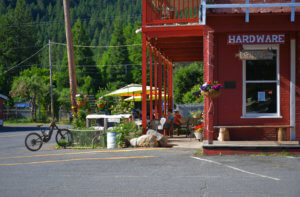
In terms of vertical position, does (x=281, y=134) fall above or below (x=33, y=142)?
above

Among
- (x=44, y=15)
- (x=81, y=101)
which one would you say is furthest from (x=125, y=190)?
(x=44, y=15)

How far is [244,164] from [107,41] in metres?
99.9

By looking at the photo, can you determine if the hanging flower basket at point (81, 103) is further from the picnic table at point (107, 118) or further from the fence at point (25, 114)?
the fence at point (25, 114)

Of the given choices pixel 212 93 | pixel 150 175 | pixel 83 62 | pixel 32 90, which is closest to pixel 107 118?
pixel 212 93

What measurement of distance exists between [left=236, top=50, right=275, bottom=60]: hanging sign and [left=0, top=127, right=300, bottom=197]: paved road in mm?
2840

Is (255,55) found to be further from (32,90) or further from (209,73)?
(32,90)

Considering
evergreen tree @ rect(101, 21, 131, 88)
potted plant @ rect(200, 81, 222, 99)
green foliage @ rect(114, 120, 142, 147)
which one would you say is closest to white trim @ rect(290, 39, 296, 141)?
potted plant @ rect(200, 81, 222, 99)

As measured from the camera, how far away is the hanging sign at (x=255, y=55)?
11.3m

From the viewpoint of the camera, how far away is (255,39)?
11.4m

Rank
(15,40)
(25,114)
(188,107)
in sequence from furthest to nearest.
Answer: (15,40) < (25,114) < (188,107)

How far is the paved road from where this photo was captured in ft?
23.6

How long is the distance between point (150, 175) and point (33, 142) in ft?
23.1

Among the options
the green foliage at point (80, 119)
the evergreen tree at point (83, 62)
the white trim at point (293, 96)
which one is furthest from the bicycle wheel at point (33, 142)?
the evergreen tree at point (83, 62)

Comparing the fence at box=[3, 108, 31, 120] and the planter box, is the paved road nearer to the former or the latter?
the planter box
